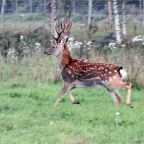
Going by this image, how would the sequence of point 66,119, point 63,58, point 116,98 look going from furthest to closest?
point 63,58 → point 116,98 → point 66,119

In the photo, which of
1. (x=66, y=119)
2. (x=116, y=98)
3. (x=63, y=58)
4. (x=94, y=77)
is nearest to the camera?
(x=66, y=119)

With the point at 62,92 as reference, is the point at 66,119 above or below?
below

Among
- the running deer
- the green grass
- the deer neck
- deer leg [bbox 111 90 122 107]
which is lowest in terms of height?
the green grass

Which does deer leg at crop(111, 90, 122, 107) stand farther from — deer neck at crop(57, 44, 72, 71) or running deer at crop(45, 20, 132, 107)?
deer neck at crop(57, 44, 72, 71)

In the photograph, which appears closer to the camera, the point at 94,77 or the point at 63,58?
the point at 94,77

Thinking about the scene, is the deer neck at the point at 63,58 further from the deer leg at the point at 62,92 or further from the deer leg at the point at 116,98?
the deer leg at the point at 116,98

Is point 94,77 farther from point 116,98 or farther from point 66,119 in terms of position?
point 66,119

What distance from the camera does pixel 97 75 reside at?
38.2 feet

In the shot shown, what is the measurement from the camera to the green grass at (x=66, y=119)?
29.0 feet

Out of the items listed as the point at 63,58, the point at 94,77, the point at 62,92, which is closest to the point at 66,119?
the point at 62,92

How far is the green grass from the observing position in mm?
8836

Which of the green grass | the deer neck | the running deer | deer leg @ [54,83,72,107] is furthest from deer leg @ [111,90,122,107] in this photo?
the deer neck

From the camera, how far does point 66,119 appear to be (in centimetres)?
1019

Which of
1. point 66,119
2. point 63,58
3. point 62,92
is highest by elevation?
point 63,58
